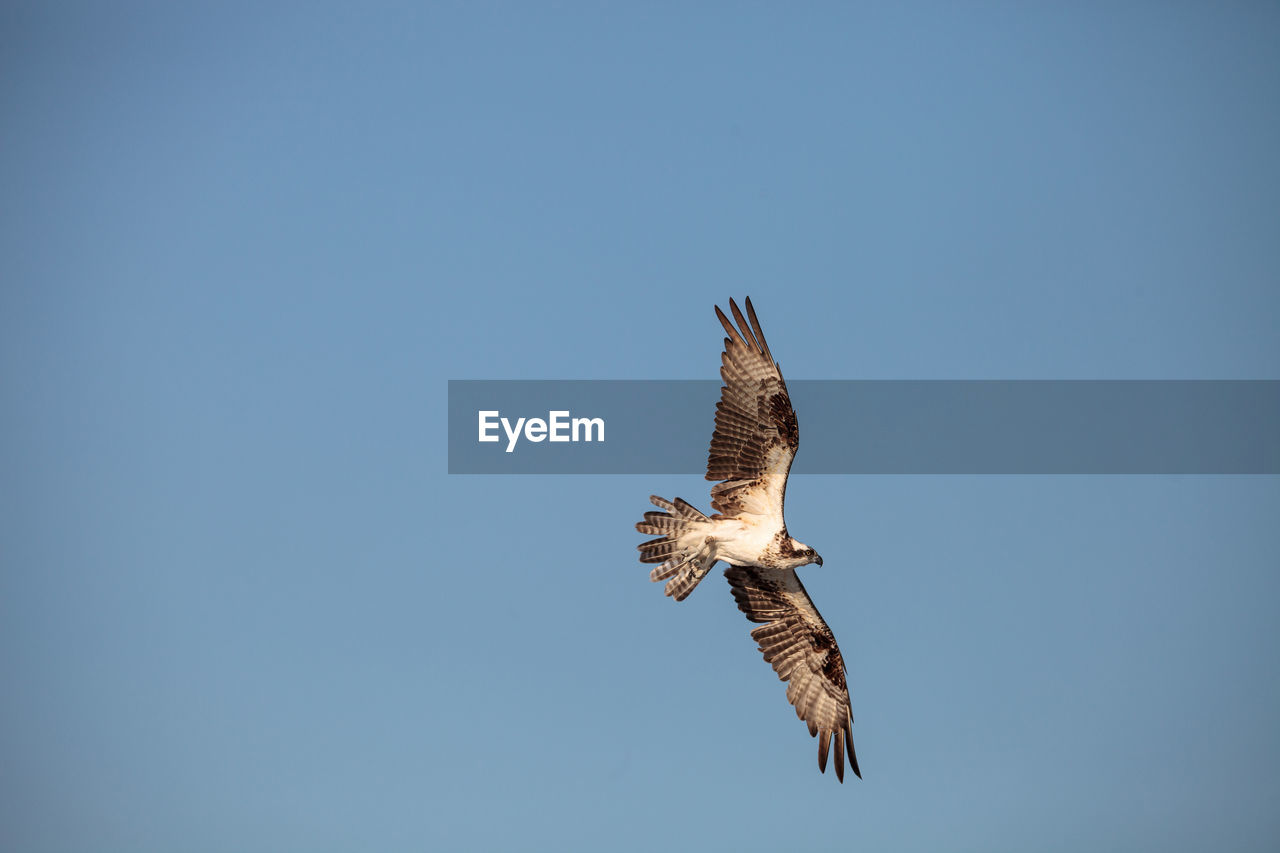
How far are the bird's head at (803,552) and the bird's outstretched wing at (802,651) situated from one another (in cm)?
103

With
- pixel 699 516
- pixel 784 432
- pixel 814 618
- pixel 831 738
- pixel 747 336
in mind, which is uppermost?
pixel 747 336

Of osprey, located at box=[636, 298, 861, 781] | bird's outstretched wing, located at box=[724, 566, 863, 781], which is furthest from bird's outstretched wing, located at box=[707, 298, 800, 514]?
bird's outstretched wing, located at box=[724, 566, 863, 781]

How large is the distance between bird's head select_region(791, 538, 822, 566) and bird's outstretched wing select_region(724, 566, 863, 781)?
1031 millimetres

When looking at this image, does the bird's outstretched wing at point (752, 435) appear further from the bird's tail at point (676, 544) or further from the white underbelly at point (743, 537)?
the bird's tail at point (676, 544)

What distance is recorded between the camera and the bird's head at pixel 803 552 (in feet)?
46.2

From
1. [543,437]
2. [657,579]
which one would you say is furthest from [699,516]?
[543,437]

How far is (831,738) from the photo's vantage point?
1536 cm

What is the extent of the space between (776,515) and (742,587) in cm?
155

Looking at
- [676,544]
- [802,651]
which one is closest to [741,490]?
[676,544]

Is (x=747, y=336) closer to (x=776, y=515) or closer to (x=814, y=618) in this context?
(x=776, y=515)

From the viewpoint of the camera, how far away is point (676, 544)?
13.8 metres

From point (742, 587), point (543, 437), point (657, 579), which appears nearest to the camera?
point (657, 579)

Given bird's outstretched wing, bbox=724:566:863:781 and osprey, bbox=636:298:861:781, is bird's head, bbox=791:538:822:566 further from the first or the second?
bird's outstretched wing, bbox=724:566:863:781

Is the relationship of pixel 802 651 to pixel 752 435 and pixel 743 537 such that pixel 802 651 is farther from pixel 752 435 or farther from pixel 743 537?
Answer: pixel 752 435
